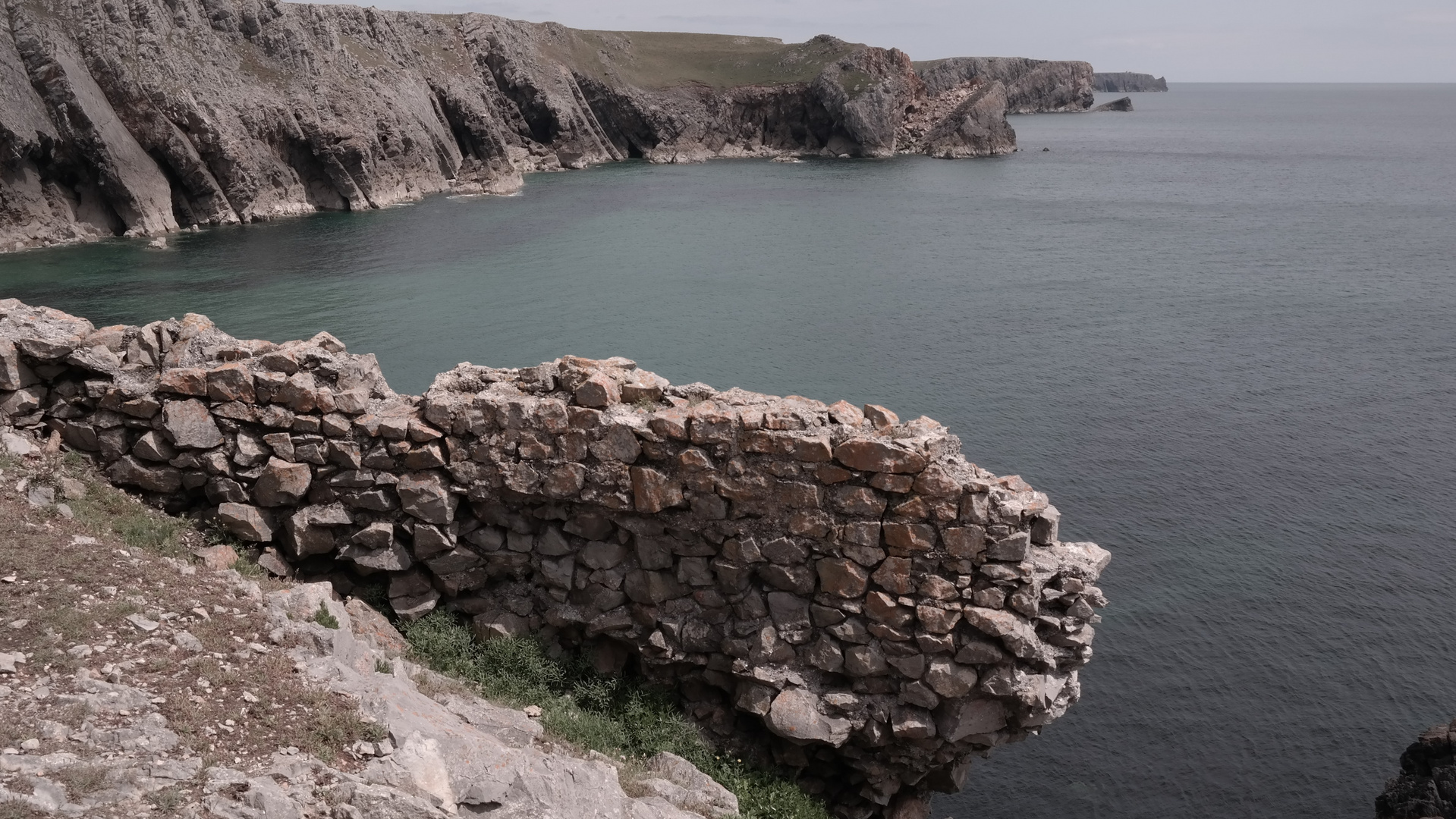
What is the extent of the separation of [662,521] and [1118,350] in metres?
37.8

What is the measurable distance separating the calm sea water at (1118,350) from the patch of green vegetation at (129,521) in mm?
13688

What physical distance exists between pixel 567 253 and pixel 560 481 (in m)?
58.8

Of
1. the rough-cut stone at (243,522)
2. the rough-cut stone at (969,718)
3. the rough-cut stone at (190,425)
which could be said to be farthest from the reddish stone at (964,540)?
the rough-cut stone at (190,425)

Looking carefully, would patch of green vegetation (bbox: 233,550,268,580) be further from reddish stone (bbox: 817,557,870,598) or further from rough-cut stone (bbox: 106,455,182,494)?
reddish stone (bbox: 817,557,870,598)

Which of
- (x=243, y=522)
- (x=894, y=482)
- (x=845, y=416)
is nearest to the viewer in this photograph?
(x=894, y=482)

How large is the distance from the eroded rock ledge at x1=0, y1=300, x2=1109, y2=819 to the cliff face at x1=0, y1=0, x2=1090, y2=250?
67.9 m

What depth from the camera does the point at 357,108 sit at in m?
98.7

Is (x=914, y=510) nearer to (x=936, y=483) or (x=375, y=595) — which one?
(x=936, y=483)

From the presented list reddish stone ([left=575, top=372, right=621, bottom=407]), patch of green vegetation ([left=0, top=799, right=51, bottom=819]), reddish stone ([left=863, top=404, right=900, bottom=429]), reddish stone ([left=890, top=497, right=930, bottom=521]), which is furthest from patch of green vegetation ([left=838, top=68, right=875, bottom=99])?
patch of green vegetation ([left=0, top=799, right=51, bottom=819])

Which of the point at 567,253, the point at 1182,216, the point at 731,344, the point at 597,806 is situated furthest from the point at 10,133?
the point at 1182,216

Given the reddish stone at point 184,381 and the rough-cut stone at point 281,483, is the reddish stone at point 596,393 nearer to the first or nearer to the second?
the rough-cut stone at point 281,483

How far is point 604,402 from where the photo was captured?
15109 mm

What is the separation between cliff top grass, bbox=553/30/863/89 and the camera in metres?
157

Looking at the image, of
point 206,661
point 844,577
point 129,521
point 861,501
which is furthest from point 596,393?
point 129,521
